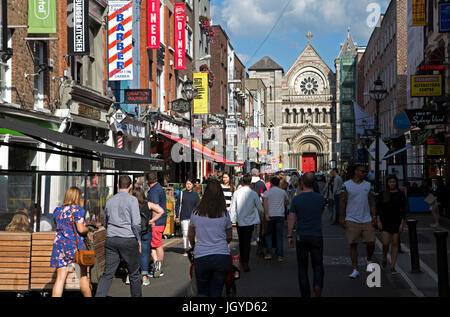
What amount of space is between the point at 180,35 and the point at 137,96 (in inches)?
387

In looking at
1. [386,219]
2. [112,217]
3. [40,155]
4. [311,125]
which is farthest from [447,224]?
[311,125]

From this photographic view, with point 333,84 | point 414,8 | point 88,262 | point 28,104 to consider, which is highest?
point 333,84

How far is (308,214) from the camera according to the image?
26.2 feet

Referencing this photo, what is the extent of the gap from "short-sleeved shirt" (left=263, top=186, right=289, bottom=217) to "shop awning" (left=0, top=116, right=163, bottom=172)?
2.34 m

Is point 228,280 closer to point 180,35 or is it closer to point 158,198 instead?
A: point 158,198

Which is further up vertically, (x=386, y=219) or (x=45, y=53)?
(x=45, y=53)

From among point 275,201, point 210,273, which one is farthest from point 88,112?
point 210,273

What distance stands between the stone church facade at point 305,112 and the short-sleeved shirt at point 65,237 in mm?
81952

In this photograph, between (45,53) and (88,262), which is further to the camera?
(45,53)

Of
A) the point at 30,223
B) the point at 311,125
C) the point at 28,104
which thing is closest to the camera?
the point at 30,223

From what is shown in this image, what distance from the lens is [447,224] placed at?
19.2 meters

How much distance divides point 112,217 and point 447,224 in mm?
14161
